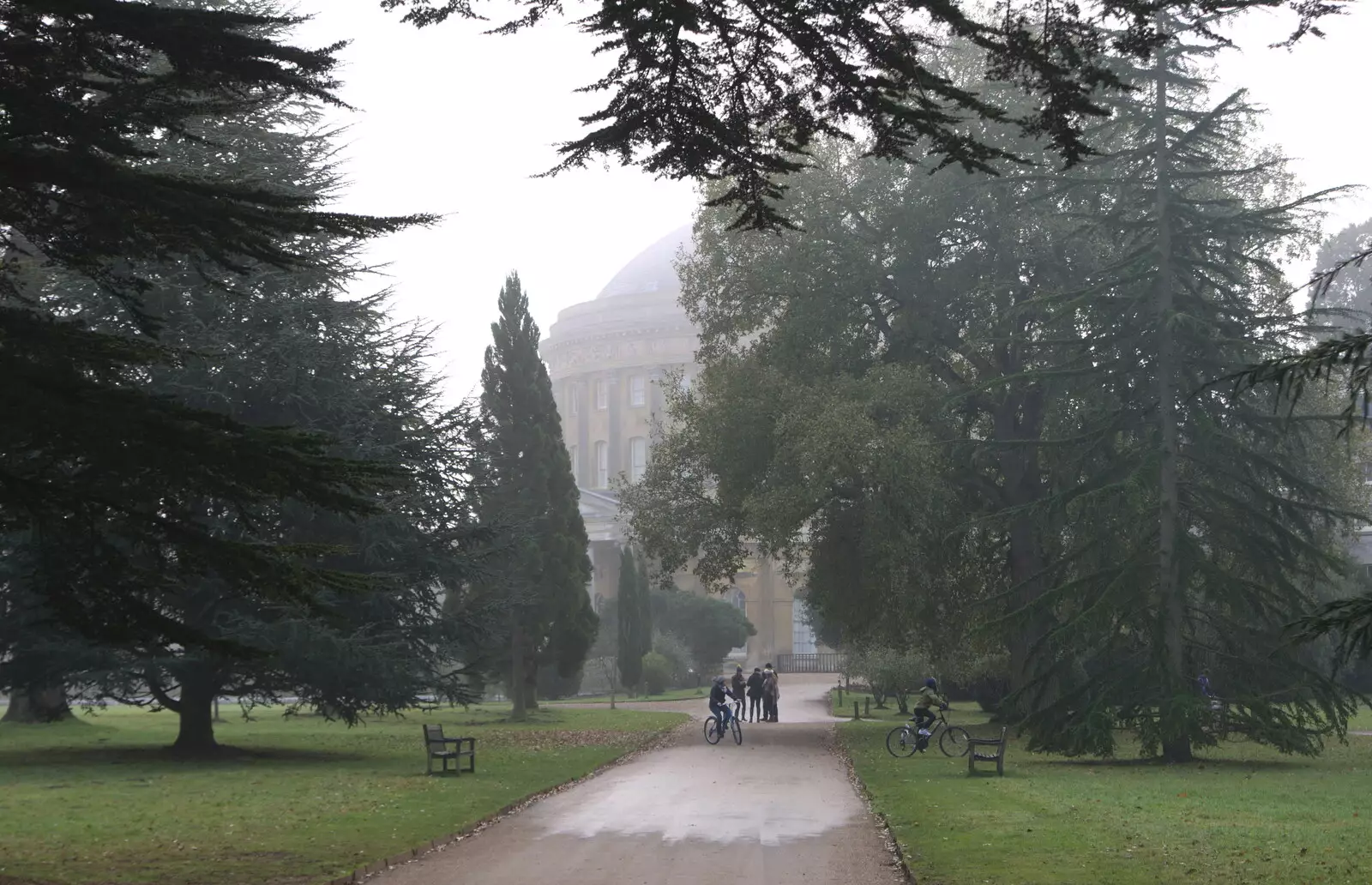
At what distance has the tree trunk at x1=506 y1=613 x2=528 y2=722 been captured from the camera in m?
42.8

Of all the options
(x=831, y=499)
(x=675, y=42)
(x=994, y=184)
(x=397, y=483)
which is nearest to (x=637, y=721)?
(x=831, y=499)

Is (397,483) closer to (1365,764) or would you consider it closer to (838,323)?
(1365,764)

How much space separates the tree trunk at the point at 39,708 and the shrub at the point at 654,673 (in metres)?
28.7

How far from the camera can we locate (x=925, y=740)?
88.3 ft

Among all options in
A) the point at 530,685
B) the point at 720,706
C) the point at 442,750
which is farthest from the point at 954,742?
the point at 530,685

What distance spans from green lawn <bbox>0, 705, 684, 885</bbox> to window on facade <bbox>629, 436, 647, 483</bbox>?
2827 inches

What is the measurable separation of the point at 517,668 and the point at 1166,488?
23.5 metres

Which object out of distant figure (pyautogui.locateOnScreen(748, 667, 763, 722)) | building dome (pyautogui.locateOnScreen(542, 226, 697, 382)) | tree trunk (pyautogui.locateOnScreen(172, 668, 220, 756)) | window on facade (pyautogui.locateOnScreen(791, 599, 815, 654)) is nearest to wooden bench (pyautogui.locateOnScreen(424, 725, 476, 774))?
tree trunk (pyautogui.locateOnScreen(172, 668, 220, 756))

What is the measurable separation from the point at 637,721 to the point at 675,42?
3255 centimetres

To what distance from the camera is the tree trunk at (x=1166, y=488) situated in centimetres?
2411

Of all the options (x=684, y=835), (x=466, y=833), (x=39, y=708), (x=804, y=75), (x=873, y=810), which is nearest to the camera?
(x=804, y=75)

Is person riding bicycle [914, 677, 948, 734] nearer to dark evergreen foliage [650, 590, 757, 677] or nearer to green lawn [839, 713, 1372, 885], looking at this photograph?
green lawn [839, 713, 1372, 885]

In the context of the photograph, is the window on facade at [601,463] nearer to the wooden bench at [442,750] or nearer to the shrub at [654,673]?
the shrub at [654,673]

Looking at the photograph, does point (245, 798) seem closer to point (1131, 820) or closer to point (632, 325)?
point (1131, 820)
